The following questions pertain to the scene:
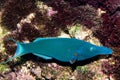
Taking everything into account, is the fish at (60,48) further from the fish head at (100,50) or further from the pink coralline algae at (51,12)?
the pink coralline algae at (51,12)

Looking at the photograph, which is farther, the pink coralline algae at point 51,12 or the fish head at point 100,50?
the pink coralline algae at point 51,12

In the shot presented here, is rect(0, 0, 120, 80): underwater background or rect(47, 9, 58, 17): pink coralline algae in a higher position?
rect(47, 9, 58, 17): pink coralline algae

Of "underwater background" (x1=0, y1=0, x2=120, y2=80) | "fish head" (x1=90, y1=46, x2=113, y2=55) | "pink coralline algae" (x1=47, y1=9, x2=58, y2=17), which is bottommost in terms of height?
"underwater background" (x1=0, y1=0, x2=120, y2=80)

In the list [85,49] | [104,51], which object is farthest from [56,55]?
[104,51]

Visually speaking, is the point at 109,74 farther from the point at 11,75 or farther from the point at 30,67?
the point at 11,75

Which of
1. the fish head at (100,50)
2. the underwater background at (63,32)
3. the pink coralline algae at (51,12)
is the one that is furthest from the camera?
the pink coralline algae at (51,12)

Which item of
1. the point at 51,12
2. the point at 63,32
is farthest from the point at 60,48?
the point at 51,12

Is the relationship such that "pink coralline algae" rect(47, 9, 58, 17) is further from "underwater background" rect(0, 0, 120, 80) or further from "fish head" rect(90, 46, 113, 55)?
"fish head" rect(90, 46, 113, 55)

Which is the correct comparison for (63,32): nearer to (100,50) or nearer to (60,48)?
(60,48)

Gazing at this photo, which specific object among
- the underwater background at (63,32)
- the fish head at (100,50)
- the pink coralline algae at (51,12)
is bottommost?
the underwater background at (63,32)

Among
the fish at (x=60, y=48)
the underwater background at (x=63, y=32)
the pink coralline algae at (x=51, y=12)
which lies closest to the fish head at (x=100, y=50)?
the fish at (x=60, y=48)

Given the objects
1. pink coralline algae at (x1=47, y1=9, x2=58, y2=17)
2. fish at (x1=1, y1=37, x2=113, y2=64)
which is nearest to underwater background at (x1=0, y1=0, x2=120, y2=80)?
pink coralline algae at (x1=47, y1=9, x2=58, y2=17)

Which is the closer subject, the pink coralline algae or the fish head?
the fish head
